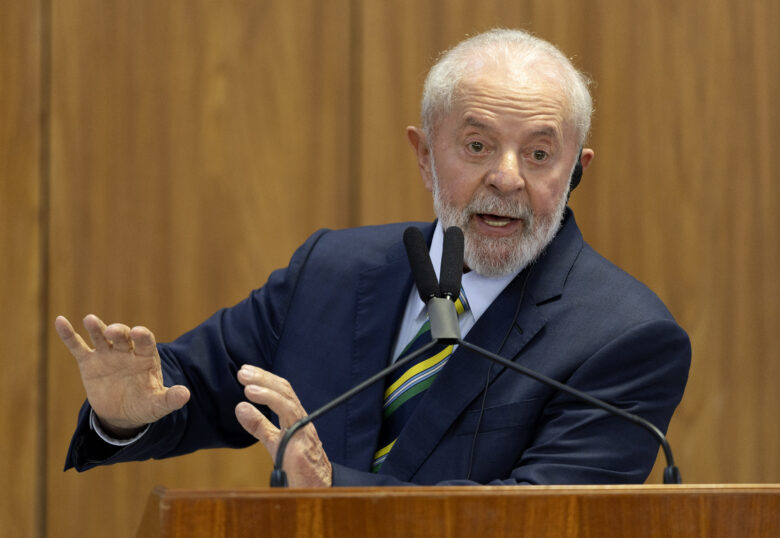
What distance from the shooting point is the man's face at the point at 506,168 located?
163 centimetres

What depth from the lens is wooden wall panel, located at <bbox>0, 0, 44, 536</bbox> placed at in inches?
88.6

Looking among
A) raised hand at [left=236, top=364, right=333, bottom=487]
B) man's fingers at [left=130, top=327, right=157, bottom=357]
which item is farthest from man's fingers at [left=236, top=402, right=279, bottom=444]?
man's fingers at [left=130, top=327, right=157, bottom=357]

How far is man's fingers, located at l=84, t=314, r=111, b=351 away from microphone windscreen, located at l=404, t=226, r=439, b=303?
1.46ft

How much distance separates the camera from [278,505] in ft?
2.78

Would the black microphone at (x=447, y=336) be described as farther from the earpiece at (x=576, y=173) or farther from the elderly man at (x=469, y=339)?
the earpiece at (x=576, y=173)

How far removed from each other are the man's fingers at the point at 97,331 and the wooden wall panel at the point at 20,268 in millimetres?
1024

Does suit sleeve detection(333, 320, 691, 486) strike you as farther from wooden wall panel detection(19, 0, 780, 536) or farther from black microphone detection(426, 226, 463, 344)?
wooden wall panel detection(19, 0, 780, 536)

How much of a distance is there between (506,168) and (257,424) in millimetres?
678

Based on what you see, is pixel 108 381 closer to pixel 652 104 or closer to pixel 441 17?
pixel 441 17

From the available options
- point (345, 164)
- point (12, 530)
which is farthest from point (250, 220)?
point (12, 530)

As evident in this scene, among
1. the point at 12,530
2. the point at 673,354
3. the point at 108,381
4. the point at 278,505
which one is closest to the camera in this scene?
the point at 278,505

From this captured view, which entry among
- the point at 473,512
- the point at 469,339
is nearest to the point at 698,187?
the point at 469,339

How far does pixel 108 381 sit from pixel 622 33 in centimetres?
171

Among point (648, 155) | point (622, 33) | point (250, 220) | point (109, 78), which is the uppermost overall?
point (622, 33)
